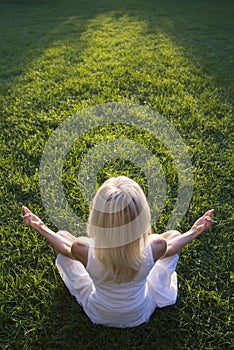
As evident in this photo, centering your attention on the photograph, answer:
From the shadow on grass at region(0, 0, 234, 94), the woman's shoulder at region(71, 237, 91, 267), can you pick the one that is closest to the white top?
the woman's shoulder at region(71, 237, 91, 267)

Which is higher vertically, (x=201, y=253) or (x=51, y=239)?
(x=51, y=239)

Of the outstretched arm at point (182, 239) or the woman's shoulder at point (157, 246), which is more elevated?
the woman's shoulder at point (157, 246)

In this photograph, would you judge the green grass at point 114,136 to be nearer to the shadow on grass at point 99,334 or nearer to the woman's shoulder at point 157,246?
the shadow on grass at point 99,334

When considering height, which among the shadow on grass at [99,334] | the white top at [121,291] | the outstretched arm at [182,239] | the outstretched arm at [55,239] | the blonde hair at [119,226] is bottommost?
the shadow on grass at [99,334]

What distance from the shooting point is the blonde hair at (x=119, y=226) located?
156 centimetres

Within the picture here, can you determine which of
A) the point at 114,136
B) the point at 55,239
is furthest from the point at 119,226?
the point at 114,136

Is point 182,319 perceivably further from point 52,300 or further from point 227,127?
point 227,127

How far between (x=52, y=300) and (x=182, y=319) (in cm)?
68

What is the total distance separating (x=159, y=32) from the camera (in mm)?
6508

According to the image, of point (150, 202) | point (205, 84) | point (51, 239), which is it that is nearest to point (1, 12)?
point (205, 84)

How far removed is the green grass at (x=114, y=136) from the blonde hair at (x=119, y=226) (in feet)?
1.56

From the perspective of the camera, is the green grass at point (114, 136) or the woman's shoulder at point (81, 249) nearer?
the woman's shoulder at point (81, 249)

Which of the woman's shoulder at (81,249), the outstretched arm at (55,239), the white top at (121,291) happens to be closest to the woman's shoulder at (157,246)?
the white top at (121,291)

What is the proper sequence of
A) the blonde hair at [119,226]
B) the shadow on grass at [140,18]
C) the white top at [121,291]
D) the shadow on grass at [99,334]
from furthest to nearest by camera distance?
the shadow on grass at [140,18]
the shadow on grass at [99,334]
the white top at [121,291]
the blonde hair at [119,226]
